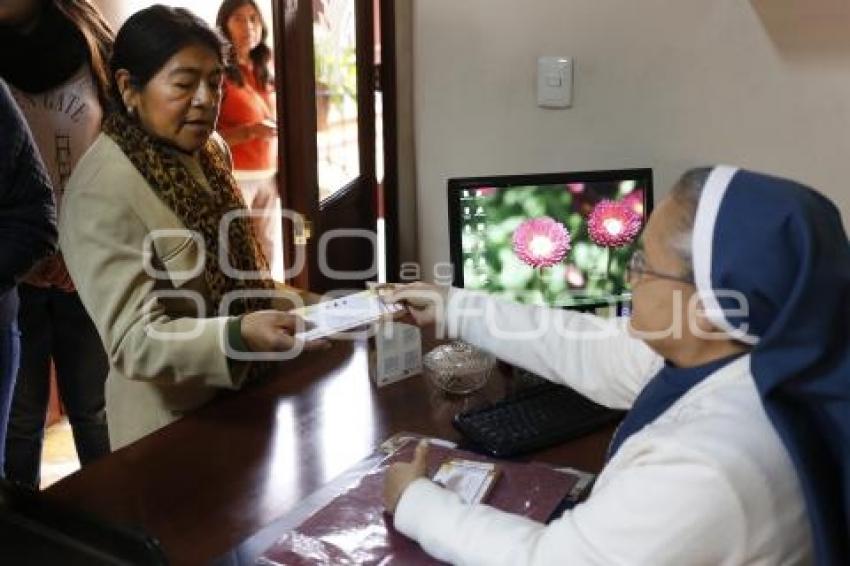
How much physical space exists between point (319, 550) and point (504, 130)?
57.6 inches

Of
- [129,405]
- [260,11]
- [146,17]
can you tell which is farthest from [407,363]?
[260,11]

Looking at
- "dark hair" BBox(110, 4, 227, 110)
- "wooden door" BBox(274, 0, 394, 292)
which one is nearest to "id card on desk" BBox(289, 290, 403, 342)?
"dark hair" BBox(110, 4, 227, 110)

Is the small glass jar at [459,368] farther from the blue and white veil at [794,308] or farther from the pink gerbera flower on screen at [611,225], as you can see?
the blue and white veil at [794,308]

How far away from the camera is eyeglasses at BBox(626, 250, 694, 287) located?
3.27 feet

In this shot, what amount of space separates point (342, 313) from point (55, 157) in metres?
0.98

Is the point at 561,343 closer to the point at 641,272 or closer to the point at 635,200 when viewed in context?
the point at 641,272

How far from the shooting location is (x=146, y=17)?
4.87 feet

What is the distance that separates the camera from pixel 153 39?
1475 mm

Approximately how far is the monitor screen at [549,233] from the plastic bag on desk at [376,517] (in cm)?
57

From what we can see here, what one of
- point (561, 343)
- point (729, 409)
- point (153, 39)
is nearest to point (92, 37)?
point (153, 39)

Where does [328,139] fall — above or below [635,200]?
above

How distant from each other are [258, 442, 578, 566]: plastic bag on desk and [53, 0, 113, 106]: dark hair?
1294 millimetres

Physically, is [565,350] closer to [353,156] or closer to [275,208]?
[353,156]

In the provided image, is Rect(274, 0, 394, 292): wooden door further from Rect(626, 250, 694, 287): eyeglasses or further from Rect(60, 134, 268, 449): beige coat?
Rect(626, 250, 694, 287): eyeglasses
